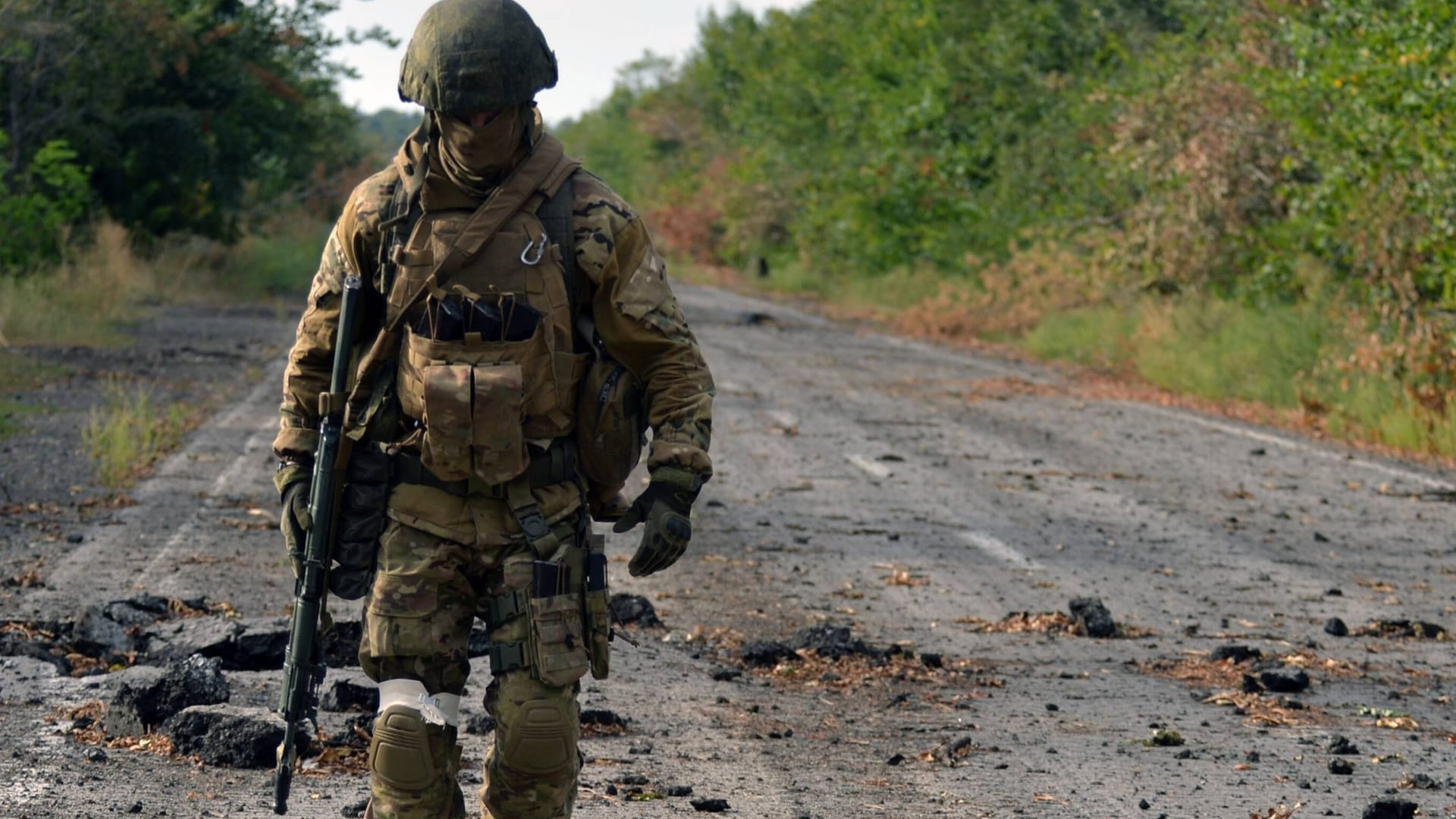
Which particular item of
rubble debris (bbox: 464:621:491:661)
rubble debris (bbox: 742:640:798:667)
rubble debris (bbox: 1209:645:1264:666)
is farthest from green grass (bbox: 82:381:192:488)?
rubble debris (bbox: 1209:645:1264:666)

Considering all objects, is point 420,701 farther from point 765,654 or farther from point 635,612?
point 635,612

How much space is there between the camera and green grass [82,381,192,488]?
948 centimetres

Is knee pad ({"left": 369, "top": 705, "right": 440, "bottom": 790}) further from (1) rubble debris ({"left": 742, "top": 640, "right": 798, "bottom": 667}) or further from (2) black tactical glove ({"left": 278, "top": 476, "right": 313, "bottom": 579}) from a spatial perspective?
(1) rubble debris ({"left": 742, "top": 640, "right": 798, "bottom": 667})

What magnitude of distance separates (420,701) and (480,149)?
3.59ft

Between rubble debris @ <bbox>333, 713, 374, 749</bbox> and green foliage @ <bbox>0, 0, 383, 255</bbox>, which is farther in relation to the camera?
green foliage @ <bbox>0, 0, 383, 255</bbox>

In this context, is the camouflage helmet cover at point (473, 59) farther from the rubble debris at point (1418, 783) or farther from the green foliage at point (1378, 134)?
the green foliage at point (1378, 134)

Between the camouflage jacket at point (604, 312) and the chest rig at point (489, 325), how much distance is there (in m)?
0.06

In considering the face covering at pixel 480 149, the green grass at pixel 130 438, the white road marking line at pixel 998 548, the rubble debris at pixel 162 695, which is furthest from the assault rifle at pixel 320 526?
the green grass at pixel 130 438

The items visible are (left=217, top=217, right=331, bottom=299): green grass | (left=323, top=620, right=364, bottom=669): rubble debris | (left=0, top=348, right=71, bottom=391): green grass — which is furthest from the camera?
(left=217, top=217, right=331, bottom=299): green grass

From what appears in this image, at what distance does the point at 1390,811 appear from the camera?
4.28 m

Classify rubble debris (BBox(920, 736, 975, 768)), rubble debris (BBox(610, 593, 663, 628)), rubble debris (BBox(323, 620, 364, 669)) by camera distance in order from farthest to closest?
rubble debris (BBox(610, 593, 663, 628)), rubble debris (BBox(323, 620, 364, 669)), rubble debris (BBox(920, 736, 975, 768))

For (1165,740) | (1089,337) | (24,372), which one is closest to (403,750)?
(1165,740)

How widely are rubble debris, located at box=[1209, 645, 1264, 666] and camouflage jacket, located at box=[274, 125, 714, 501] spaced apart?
3181 millimetres

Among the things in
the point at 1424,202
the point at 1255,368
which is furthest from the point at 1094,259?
the point at 1424,202
